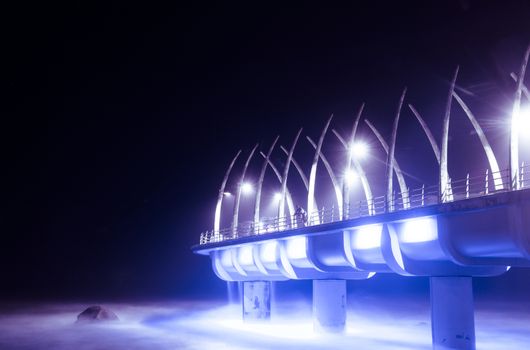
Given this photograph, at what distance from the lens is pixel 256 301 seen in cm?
5309

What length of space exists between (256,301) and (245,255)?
19.2 feet

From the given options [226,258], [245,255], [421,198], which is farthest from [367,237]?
[226,258]

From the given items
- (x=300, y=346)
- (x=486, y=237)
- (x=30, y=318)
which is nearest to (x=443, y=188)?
(x=486, y=237)

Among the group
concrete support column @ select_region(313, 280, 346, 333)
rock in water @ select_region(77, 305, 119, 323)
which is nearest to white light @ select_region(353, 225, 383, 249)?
concrete support column @ select_region(313, 280, 346, 333)

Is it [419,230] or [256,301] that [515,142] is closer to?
[419,230]

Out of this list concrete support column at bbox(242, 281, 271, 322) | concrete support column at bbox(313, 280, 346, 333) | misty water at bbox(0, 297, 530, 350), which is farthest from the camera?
concrete support column at bbox(242, 281, 271, 322)

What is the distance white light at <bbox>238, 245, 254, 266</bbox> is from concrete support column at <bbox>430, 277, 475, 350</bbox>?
21.7m

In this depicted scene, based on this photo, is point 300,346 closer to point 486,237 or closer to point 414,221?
point 414,221

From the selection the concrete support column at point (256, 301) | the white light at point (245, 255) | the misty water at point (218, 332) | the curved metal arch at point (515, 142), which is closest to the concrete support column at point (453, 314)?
the curved metal arch at point (515, 142)

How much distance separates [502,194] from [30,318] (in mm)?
56856

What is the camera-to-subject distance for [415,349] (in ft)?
116

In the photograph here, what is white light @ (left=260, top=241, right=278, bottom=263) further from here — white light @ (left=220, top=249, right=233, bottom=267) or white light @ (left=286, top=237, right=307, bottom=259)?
white light @ (left=220, top=249, right=233, bottom=267)

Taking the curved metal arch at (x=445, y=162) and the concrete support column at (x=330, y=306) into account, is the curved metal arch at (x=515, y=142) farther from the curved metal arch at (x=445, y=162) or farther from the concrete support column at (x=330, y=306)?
the concrete support column at (x=330, y=306)

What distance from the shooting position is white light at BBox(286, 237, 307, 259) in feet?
128
